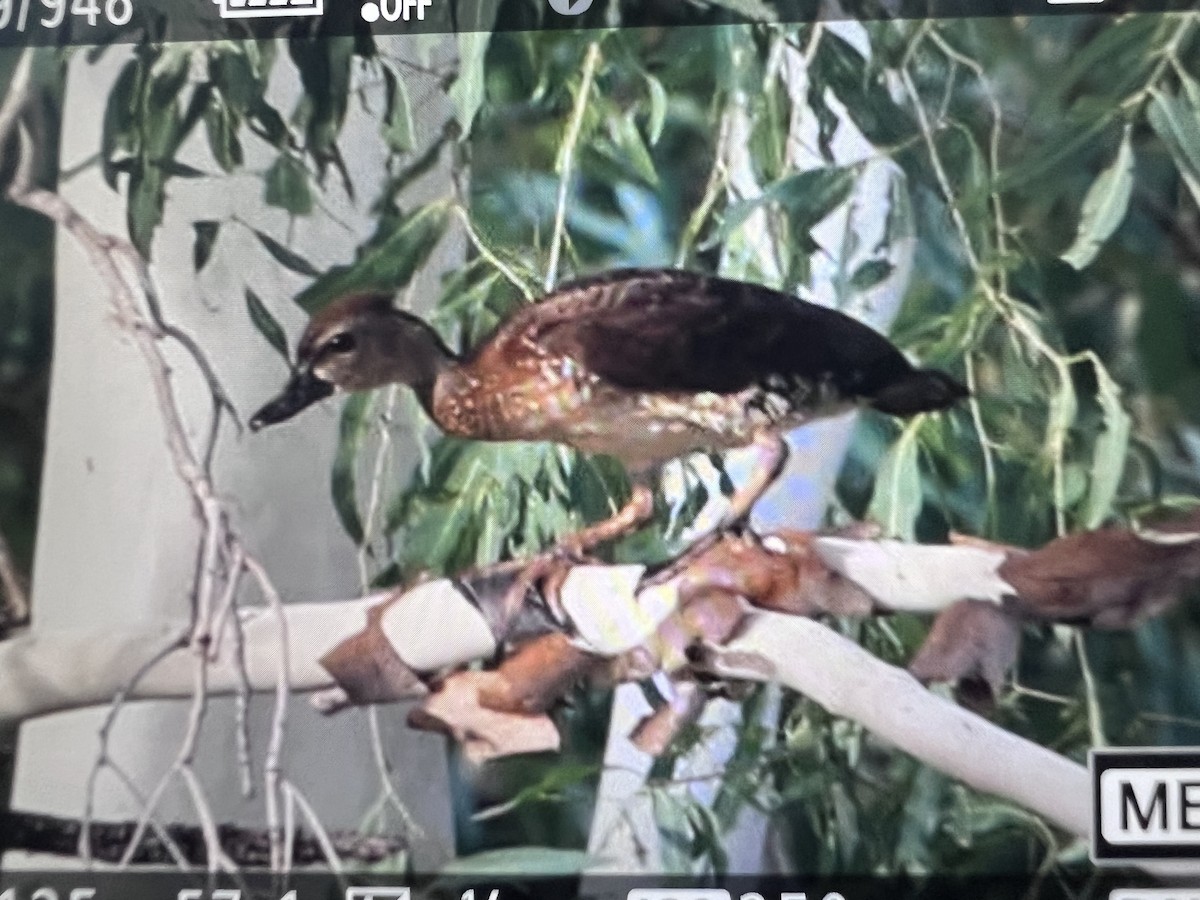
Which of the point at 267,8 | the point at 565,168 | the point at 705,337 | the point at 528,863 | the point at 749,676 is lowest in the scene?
the point at 528,863

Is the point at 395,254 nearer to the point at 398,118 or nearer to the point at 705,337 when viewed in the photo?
the point at 398,118

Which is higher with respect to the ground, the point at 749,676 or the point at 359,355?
the point at 359,355

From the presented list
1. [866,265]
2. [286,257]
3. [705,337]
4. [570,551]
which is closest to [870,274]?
[866,265]

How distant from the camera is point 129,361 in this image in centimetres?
110

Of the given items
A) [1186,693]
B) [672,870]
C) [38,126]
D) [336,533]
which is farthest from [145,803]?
[1186,693]

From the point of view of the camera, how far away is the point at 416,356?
1.09 meters

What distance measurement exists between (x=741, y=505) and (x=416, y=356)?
222mm

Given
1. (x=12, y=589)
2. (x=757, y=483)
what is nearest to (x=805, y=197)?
(x=757, y=483)

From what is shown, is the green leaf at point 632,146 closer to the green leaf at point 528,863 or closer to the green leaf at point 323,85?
the green leaf at point 323,85

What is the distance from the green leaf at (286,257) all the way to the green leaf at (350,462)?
8cm

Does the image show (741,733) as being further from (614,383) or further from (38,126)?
(38,126)

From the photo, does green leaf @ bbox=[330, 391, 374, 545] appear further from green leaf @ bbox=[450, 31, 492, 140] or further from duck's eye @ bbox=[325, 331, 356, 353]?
green leaf @ bbox=[450, 31, 492, 140]

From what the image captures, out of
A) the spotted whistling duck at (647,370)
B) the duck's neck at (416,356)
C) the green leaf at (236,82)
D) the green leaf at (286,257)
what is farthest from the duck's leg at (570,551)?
the green leaf at (236,82)

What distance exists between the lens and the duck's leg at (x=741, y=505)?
41.6 inches
